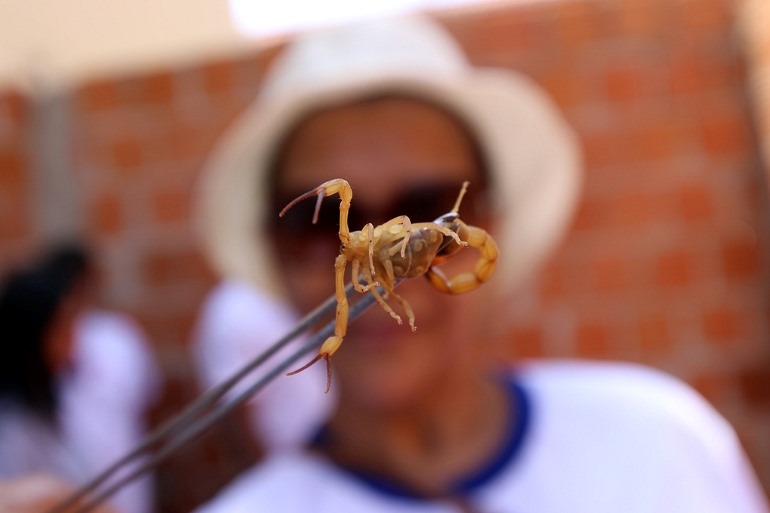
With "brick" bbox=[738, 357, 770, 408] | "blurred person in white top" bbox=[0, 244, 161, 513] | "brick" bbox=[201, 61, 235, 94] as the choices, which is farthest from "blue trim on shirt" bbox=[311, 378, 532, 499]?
"brick" bbox=[201, 61, 235, 94]

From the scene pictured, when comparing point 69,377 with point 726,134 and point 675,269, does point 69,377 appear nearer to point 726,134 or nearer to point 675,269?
point 675,269

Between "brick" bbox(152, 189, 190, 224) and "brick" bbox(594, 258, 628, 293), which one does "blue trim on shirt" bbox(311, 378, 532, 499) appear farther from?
"brick" bbox(152, 189, 190, 224)

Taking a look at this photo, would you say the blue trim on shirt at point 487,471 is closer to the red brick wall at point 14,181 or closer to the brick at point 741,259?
the brick at point 741,259

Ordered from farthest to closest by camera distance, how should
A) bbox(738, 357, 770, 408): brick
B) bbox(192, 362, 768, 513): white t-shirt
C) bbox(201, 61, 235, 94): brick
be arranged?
1. bbox(201, 61, 235, 94): brick
2. bbox(738, 357, 770, 408): brick
3. bbox(192, 362, 768, 513): white t-shirt

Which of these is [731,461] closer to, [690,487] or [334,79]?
[690,487]

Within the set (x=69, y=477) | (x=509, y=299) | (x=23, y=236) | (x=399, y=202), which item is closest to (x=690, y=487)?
(x=399, y=202)

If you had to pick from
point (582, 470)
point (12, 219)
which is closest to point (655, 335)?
point (582, 470)

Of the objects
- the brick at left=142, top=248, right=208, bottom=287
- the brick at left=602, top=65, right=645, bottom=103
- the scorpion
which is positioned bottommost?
the scorpion
